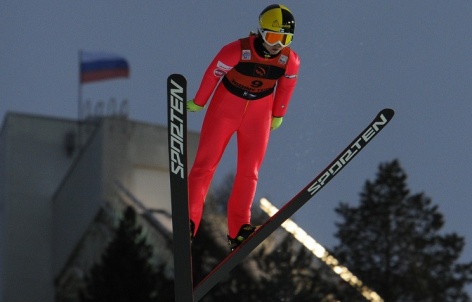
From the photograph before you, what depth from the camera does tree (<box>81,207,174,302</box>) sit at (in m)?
35.9

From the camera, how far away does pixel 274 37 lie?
11.4 m

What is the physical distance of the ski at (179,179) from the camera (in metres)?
10.8

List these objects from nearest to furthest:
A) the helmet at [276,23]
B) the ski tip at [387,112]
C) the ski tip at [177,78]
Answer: the ski tip at [177,78]
the helmet at [276,23]
the ski tip at [387,112]

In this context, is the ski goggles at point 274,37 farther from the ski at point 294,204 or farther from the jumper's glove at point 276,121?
the ski at point 294,204

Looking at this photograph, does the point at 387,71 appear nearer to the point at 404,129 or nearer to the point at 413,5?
the point at 413,5

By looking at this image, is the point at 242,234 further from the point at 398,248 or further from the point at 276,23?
the point at 398,248

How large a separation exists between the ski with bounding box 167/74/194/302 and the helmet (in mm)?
897

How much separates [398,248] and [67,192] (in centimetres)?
2771

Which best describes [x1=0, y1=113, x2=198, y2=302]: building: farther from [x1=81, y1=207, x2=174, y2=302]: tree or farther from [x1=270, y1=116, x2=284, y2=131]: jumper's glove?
[x1=270, y1=116, x2=284, y2=131]: jumper's glove

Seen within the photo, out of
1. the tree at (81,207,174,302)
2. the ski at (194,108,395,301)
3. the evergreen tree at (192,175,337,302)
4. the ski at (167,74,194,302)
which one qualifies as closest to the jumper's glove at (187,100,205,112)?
the ski at (167,74,194,302)

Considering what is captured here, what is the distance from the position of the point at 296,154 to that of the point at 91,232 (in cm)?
3732

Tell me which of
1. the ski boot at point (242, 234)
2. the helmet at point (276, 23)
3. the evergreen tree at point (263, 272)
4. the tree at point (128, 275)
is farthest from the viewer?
the tree at point (128, 275)

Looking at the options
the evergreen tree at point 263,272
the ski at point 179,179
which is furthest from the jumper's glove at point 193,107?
the evergreen tree at point 263,272

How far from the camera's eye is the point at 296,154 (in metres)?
14.7
